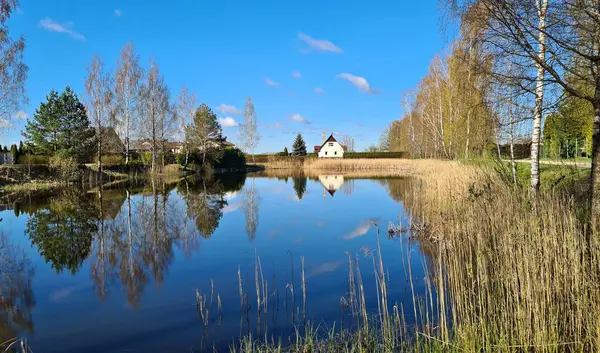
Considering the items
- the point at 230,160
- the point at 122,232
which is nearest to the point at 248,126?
the point at 230,160

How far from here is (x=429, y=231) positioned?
363 inches

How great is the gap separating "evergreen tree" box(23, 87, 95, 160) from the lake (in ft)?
55.2

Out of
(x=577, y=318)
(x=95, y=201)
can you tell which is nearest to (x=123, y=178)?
(x=95, y=201)

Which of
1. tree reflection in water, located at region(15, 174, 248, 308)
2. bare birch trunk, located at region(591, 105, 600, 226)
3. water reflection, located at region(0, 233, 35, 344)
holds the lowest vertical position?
water reflection, located at region(0, 233, 35, 344)

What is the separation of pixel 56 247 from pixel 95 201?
869 centimetres

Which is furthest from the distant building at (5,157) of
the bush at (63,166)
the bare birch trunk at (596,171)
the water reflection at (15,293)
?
the bare birch trunk at (596,171)

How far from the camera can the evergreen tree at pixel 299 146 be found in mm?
71750

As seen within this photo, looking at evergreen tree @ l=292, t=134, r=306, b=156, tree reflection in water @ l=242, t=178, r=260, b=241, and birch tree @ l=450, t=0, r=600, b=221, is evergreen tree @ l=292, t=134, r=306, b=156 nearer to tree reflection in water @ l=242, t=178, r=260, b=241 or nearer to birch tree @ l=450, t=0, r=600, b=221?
tree reflection in water @ l=242, t=178, r=260, b=241

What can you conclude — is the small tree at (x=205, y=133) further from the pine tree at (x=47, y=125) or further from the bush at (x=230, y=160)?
the pine tree at (x=47, y=125)

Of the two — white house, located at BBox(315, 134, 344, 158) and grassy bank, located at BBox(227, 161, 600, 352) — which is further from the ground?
white house, located at BBox(315, 134, 344, 158)

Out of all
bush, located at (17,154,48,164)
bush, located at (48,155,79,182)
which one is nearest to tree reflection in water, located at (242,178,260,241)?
bush, located at (48,155,79,182)

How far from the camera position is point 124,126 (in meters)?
33.7

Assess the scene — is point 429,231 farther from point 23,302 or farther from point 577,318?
point 23,302

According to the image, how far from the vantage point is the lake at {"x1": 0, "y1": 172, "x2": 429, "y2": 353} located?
181 inches
